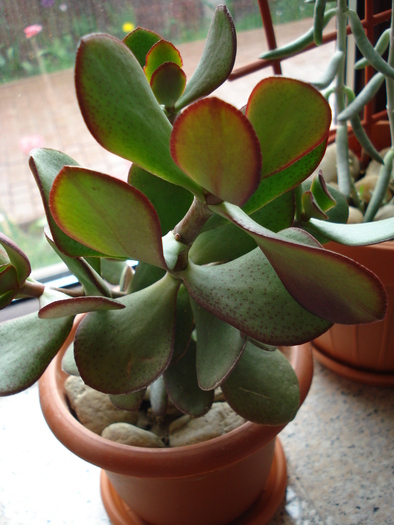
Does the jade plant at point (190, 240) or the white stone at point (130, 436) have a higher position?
the jade plant at point (190, 240)

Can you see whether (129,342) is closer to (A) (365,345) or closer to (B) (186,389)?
(B) (186,389)

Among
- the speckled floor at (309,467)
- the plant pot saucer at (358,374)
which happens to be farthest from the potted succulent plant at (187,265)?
the plant pot saucer at (358,374)

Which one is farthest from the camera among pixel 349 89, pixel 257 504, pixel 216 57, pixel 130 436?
pixel 349 89

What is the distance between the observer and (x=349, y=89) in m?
0.81

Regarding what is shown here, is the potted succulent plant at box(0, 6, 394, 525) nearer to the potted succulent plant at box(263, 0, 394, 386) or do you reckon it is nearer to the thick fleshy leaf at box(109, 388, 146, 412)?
the thick fleshy leaf at box(109, 388, 146, 412)

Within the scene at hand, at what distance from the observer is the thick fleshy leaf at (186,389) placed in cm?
50

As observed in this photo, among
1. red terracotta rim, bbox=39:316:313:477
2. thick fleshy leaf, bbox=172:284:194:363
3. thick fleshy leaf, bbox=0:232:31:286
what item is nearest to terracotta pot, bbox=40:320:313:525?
red terracotta rim, bbox=39:316:313:477

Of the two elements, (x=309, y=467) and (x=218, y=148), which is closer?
(x=218, y=148)

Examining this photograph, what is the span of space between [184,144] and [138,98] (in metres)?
0.08

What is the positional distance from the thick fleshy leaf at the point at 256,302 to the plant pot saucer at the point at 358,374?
534 millimetres

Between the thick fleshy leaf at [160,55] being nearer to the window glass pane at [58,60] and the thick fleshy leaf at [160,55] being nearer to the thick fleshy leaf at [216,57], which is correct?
the thick fleshy leaf at [216,57]

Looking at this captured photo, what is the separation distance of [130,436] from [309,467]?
0.33 meters

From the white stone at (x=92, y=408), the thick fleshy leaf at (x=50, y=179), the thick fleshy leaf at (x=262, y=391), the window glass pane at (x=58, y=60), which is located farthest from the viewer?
the window glass pane at (x=58, y=60)

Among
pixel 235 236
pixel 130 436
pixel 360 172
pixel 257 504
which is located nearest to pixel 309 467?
pixel 257 504
